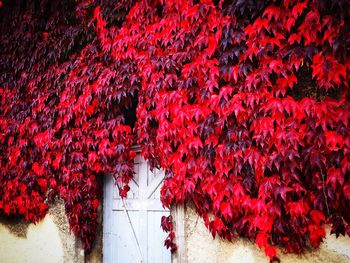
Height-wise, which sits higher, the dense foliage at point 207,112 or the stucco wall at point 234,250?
the dense foliage at point 207,112

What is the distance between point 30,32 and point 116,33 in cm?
234

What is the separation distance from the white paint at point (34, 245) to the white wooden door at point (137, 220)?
0.84 meters

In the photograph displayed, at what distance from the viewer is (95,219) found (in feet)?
15.3

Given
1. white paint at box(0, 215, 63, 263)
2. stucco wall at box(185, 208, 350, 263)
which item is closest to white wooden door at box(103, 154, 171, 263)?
stucco wall at box(185, 208, 350, 263)

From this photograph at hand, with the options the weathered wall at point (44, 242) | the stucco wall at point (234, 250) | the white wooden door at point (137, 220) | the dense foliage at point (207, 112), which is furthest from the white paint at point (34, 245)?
the stucco wall at point (234, 250)

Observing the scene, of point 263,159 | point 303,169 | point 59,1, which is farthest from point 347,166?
point 59,1

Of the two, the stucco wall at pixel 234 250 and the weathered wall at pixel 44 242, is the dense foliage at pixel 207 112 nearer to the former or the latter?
the stucco wall at pixel 234 250

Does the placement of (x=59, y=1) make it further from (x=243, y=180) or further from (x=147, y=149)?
(x=243, y=180)

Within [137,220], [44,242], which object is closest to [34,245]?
[44,242]

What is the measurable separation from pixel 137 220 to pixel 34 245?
212 cm

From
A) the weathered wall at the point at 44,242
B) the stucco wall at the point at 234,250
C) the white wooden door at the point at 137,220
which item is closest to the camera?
the stucco wall at the point at 234,250

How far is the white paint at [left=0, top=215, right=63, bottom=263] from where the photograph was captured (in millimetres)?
4910

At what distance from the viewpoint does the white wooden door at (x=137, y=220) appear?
4.14 meters

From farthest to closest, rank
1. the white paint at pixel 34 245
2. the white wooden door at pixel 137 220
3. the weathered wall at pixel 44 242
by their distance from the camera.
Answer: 1. the white paint at pixel 34 245
2. the weathered wall at pixel 44 242
3. the white wooden door at pixel 137 220
